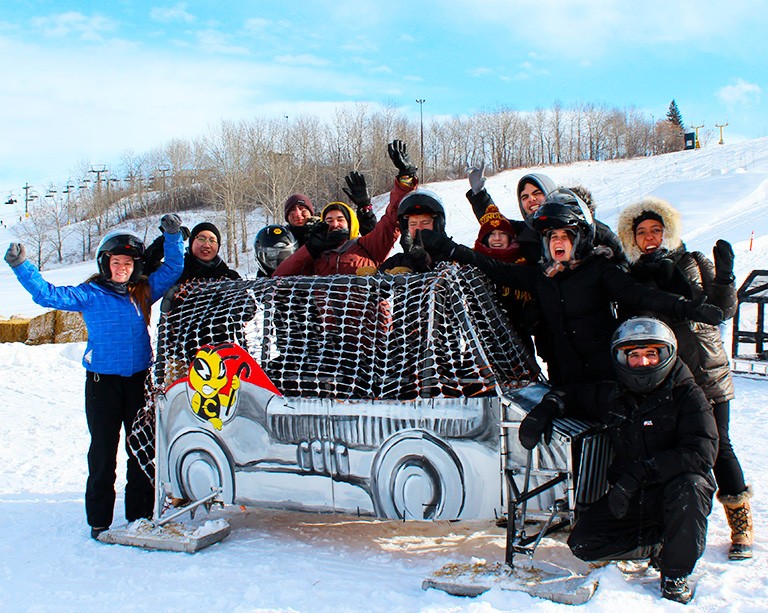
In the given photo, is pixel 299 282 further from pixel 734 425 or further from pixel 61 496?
pixel 734 425

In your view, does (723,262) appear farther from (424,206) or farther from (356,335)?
(356,335)

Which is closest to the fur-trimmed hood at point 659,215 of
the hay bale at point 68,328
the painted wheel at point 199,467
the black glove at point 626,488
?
the black glove at point 626,488

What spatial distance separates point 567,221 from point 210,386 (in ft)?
7.81

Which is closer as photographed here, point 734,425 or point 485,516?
point 485,516

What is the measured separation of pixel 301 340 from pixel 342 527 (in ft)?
4.39

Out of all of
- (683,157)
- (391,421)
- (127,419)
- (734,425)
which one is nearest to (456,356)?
(391,421)

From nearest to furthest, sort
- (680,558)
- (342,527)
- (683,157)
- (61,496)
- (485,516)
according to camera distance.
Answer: (680,558), (485,516), (342,527), (61,496), (683,157)

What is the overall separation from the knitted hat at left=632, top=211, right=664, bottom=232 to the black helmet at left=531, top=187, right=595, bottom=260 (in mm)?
324

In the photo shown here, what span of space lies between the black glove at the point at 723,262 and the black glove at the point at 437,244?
1.48 metres

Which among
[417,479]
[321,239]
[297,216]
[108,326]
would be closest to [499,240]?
[321,239]

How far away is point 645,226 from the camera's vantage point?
13.9 feet

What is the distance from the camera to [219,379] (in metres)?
4.24

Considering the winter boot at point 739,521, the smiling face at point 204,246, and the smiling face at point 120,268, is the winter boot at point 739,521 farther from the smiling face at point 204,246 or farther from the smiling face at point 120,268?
the smiling face at point 120,268

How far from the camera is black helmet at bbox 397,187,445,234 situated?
4.46 metres
